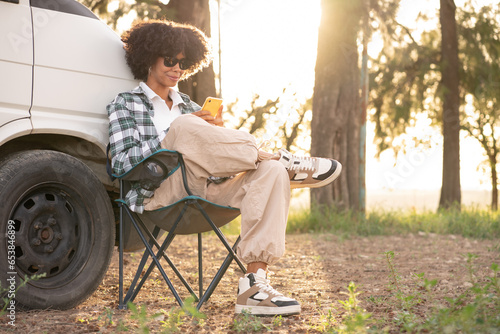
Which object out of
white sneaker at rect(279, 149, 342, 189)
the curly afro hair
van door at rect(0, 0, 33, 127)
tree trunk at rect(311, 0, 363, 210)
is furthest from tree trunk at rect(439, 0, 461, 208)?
van door at rect(0, 0, 33, 127)

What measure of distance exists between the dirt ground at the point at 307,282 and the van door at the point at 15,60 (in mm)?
1128

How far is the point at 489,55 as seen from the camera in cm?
1416

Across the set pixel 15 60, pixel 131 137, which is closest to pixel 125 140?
pixel 131 137

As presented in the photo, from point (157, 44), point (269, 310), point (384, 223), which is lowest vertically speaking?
point (384, 223)

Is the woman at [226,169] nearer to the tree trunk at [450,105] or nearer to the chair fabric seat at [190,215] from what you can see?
the chair fabric seat at [190,215]

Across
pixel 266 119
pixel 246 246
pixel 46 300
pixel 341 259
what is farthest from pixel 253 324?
pixel 266 119

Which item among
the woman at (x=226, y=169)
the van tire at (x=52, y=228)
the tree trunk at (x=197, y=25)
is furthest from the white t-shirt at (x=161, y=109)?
the tree trunk at (x=197, y=25)

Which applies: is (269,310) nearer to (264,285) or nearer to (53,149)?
(264,285)

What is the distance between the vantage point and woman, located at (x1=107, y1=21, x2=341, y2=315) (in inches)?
133

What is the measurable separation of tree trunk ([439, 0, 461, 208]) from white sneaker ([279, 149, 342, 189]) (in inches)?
401

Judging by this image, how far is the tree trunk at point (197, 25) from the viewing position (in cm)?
725

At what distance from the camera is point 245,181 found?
11.9 ft

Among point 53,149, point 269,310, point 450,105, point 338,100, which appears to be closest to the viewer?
point 269,310

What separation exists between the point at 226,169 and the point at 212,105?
517 millimetres
